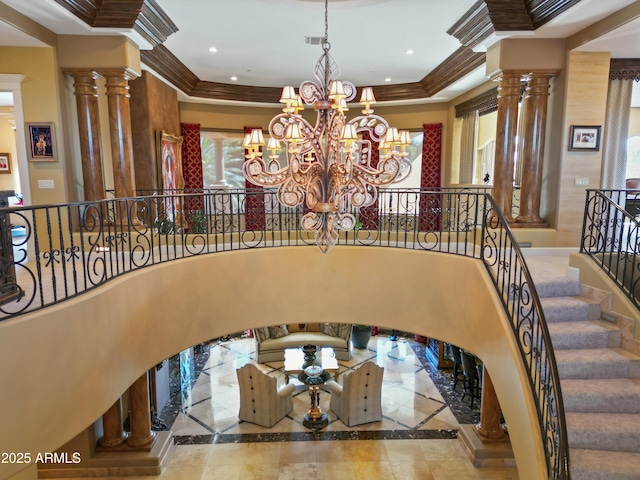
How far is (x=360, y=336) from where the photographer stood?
11.9 meters

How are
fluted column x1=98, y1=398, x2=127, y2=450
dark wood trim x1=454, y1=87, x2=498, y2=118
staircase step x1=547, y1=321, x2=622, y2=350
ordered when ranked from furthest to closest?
1. dark wood trim x1=454, y1=87, x2=498, y2=118
2. fluted column x1=98, y1=398, x2=127, y2=450
3. staircase step x1=547, y1=321, x2=622, y2=350

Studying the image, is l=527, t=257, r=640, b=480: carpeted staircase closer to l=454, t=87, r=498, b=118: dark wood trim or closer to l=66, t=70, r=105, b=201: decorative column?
l=454, t=87, r=498, b=118: dark wood trim

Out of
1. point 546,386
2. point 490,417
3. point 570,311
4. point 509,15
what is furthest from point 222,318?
point 509,15

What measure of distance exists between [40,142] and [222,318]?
3.44 m

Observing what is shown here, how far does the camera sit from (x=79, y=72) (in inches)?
224

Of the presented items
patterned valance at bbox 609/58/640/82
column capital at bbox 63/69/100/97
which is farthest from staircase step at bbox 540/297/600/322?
column capital at bbox 63/69/100/97

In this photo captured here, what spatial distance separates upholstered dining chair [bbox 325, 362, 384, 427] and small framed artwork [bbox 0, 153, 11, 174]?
32.8 ft

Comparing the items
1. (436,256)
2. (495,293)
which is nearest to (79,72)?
(436,256)

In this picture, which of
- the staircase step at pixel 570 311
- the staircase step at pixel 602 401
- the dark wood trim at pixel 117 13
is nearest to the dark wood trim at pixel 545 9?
the staircase step at pixel 570 311

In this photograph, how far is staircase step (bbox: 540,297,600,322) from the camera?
14.3 feet

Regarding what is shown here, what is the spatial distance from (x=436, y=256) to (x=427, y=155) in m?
5.56

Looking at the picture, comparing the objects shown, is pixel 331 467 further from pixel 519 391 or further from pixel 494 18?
pixel 494 18

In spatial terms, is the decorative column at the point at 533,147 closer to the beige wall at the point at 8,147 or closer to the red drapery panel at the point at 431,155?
the red drapery panel at the point at 431,155

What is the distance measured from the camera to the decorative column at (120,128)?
19.1 feet
